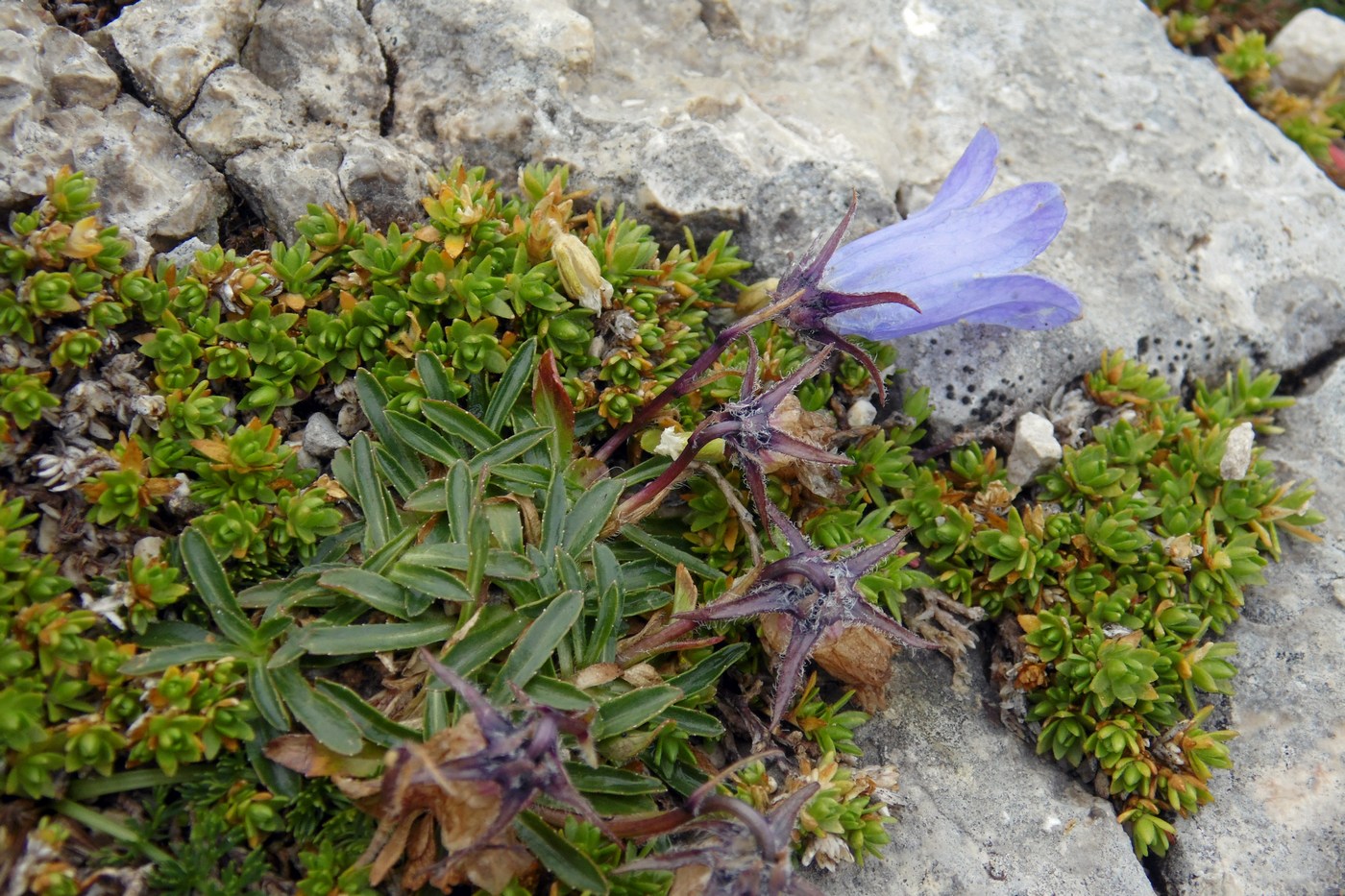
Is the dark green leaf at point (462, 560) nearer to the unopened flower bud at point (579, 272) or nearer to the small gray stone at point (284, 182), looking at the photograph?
the unopened flower bud at point (579, 272)

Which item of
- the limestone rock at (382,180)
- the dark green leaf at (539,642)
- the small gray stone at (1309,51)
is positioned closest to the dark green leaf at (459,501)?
the dark green leaf at (539,642)

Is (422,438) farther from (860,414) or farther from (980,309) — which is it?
(980,309)

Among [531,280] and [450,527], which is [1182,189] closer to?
[531,280]

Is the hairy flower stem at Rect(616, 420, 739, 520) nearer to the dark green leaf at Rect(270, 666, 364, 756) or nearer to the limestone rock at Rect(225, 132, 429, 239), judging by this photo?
the dark green leaf at Rect(270, 666, 364, 756)

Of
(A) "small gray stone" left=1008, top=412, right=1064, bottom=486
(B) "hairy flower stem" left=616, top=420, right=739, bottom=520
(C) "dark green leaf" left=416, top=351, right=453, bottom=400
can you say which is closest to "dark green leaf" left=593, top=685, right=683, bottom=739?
(B) "hairy flower stem" left=616, top=420, right=739, bottom=520

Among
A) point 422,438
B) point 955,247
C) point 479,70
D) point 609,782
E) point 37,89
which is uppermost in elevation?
point 955,247

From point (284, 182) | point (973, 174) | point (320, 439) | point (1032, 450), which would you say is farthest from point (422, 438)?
point (1032, 450)
